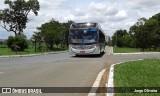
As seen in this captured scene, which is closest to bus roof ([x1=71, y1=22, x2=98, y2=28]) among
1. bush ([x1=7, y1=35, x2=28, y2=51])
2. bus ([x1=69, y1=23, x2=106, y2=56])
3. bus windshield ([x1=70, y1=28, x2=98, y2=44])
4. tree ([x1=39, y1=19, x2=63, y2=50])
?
bus ([x1=69, y1=23, x2=106, y2=56])

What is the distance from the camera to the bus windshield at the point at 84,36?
124 feet

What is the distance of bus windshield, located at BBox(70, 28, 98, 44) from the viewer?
37.7 m

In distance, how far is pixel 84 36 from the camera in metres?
37.7

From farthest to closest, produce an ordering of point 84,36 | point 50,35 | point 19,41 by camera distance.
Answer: point 50,35 < point 19,41 < point 84,36

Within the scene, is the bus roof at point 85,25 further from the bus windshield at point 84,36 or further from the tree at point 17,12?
the tree at point 17,12

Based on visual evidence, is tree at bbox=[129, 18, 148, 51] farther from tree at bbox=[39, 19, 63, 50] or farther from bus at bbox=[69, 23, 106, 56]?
bus at bbox=[69, 23, 106, 56]

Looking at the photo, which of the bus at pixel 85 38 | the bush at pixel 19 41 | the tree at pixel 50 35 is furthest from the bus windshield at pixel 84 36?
the tree at pixel 50 35

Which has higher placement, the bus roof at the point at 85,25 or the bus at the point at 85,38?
the bus roof at the point at 85,25

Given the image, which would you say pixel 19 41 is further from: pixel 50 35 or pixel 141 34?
pixel 141 34

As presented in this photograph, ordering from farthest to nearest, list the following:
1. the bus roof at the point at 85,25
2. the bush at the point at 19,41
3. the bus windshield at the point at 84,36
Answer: the bush at the point at 19,41 < the bus roof at the point at 85,25 < the bus windshield at the point at 84,36

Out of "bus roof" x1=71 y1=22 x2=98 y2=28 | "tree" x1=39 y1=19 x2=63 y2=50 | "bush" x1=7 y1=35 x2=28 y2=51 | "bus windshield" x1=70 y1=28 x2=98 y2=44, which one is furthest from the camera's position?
"tree" x1=39 y1=19 x2=63 y2=50

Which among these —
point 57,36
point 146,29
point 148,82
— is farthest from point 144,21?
point 148,82

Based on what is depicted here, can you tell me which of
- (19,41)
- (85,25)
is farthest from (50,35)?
(85,25)

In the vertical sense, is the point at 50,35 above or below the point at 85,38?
above
